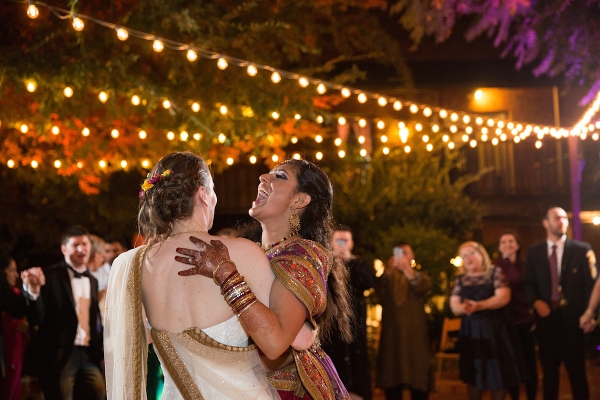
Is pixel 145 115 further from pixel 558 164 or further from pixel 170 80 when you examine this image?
pixel 558 164

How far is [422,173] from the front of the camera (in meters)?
13.7

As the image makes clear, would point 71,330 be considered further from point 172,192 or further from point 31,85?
point 172,192

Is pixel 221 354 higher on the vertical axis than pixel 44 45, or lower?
lower

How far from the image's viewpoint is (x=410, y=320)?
7.94m

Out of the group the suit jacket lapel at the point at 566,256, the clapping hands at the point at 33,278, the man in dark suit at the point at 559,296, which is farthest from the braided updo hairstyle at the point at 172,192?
the suit jacket lapel at the point at 566,256

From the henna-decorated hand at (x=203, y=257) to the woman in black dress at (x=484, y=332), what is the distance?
502 centimetres

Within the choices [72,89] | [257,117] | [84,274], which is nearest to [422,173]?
[257,117]

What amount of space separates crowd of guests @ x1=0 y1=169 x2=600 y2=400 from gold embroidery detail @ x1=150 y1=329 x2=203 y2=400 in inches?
145

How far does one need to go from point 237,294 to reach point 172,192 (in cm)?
46

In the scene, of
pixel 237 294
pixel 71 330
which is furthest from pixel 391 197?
pixel 237 294

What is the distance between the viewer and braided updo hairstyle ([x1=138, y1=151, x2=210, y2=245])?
115 inches

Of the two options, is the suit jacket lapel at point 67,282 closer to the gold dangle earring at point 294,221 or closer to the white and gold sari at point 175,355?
the gold dangle earring at point 294,221

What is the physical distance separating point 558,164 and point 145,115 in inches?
417

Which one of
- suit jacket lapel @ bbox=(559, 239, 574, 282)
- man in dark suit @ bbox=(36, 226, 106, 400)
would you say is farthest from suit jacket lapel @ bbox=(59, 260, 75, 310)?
suit jacket lapel @ bbox=(559, 239, 574, 282)
